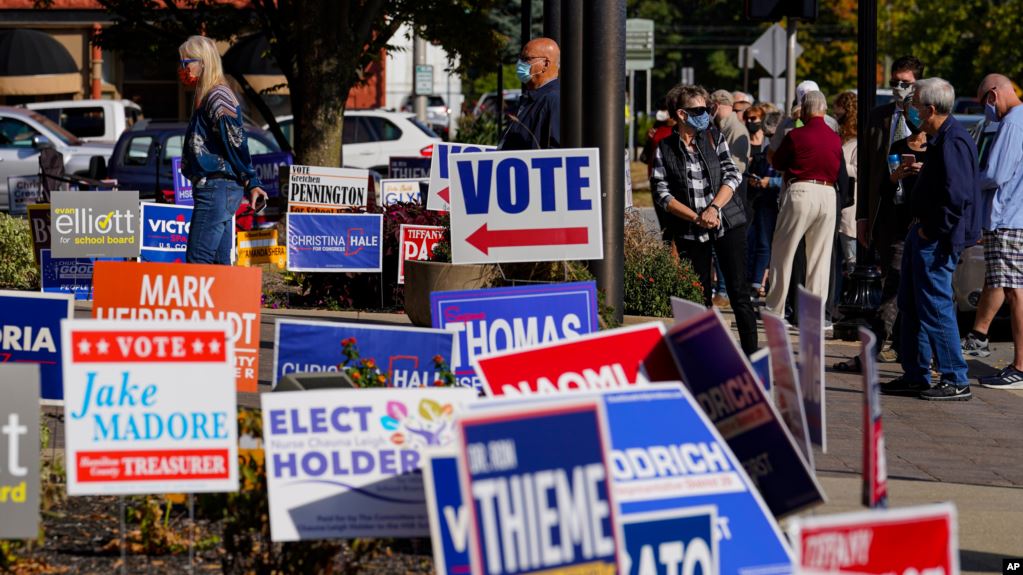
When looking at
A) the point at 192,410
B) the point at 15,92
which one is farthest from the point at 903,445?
the point at 15,92

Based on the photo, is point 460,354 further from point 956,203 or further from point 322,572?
point 956,203

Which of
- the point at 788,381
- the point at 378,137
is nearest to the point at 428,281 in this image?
the point at 788,381

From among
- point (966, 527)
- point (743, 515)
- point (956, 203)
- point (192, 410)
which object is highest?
point (956, 203)

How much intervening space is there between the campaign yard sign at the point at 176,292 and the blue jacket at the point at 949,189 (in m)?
4.57

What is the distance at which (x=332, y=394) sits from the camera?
437 centimetres

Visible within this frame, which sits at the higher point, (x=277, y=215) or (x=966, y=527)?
(x=277, y=215)

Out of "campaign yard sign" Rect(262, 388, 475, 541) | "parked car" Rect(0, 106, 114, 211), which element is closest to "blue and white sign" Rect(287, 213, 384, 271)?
"campaign yard sign" Rect(262, 388, 475, 541)

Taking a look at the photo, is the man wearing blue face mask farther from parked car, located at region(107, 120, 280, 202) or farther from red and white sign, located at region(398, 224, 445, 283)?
parked car, located at region(107, 120, 280, 202)

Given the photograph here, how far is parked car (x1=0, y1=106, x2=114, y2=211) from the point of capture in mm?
24875

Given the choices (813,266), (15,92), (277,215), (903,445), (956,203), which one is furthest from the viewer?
(15,92)

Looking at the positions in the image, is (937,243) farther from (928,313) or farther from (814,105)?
(814,105)

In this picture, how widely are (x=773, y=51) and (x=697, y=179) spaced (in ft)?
50.0

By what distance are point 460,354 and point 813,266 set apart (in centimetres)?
595

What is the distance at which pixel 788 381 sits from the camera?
15.1 feet
